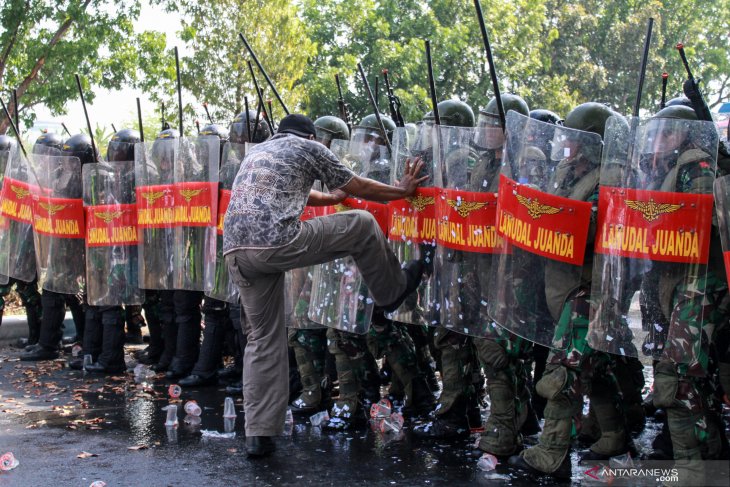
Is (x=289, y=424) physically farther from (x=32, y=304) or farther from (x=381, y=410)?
(x=32, y=304)

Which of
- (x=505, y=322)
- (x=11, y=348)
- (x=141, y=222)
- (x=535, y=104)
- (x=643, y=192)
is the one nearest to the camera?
(x=643, y=192)

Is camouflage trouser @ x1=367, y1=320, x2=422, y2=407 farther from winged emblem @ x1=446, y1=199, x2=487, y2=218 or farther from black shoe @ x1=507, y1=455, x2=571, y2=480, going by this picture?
black shoe @ x1=507, y1=455, x2=571, y2=480

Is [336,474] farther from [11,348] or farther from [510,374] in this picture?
[11,348]

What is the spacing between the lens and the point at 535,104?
2669 cm

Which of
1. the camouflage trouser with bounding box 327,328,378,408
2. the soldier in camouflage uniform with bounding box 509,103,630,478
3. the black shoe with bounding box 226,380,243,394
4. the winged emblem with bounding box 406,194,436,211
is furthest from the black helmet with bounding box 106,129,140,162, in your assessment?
the soldier in camouflage uniform with bounding box 509,103,630,478

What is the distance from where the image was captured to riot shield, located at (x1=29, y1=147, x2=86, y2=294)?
27.3ft

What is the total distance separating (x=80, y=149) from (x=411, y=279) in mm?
4396

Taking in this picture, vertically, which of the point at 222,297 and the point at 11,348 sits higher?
the point at 222,297

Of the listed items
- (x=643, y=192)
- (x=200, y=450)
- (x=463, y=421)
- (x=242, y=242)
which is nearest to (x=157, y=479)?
(x=200, y=450)

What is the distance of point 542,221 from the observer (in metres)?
4.61

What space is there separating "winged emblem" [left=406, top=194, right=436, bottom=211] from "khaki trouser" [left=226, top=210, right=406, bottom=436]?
10.7 inches

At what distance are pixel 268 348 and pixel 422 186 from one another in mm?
1355

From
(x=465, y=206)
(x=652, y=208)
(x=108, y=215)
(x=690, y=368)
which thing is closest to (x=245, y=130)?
(x=108, y=215)

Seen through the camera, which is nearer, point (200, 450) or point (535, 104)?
point (200, 450)
